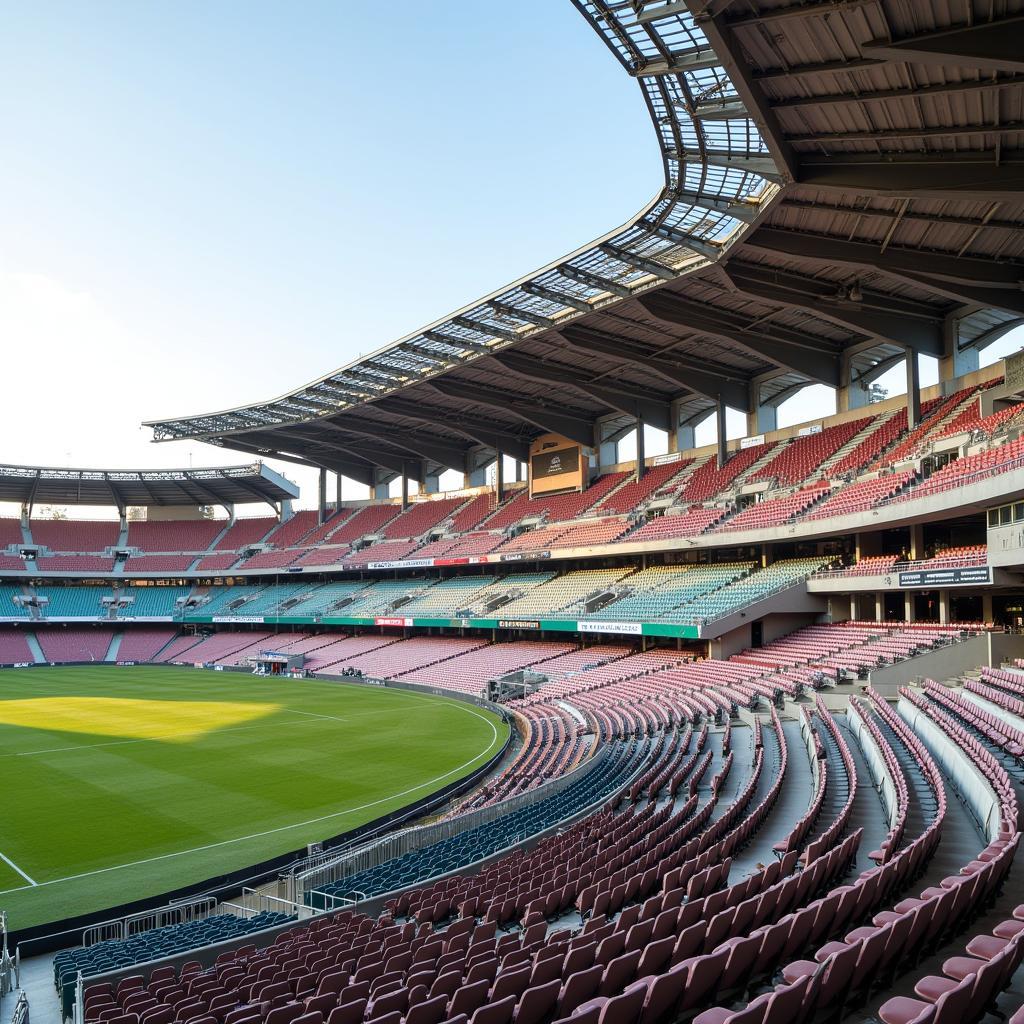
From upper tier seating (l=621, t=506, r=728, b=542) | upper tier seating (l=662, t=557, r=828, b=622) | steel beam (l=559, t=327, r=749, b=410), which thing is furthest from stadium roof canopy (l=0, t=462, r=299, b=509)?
upper tier seating (l=662, t=557, r=828, b=622)

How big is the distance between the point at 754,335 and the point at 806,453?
8.62m

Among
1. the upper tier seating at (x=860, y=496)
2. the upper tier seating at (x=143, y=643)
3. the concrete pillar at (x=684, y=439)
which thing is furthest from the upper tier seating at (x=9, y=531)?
the upper tier seating at (x=860, y=496)

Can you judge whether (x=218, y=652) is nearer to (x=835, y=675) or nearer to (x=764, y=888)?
(x=835, y=675)

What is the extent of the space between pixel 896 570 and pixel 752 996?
91.6 ft

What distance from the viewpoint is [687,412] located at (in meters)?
53.9

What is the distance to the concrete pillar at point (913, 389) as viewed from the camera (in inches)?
1463

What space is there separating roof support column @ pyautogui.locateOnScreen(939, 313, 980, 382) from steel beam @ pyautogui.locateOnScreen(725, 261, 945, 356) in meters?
0.29

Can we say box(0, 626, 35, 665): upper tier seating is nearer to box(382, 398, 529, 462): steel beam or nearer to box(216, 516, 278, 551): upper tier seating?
box(216, 516, 278, 551): upper tier seating

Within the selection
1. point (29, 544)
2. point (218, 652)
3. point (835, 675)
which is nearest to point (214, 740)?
point (835, 675)

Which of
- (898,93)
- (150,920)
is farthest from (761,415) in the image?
(150,920)

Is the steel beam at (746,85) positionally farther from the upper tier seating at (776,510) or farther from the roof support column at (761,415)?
the roof support column at (761,415)

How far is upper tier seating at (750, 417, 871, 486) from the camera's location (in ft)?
139

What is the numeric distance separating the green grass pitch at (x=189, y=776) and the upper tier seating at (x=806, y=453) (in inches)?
787

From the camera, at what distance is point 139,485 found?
258 ft
